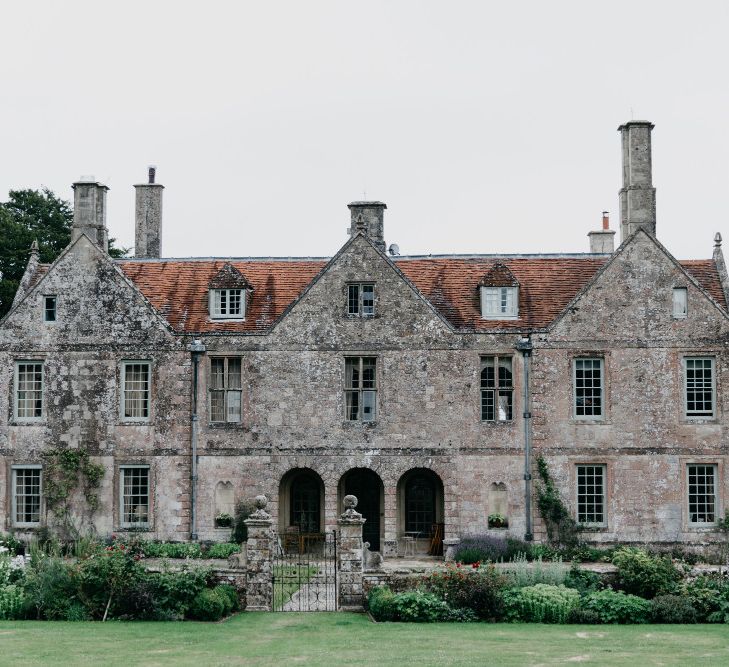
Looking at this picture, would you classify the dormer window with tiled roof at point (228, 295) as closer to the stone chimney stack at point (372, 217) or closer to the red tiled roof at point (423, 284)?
the red tiled roof at point (423, 284)

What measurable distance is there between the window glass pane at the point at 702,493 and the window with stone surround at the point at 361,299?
1120cm

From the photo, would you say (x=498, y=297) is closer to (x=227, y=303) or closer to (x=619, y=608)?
(x=227, y=303)

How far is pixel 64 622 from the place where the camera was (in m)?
25.1

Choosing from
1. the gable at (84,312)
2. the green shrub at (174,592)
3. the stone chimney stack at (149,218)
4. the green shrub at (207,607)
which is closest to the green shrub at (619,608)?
the green shrub at (207,607)

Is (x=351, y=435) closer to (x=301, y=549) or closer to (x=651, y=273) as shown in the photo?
(x=301, y=549)

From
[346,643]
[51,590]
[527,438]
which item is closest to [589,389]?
[527,438]

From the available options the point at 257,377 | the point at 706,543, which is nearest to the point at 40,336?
the point at 257,377

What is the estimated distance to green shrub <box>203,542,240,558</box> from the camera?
117 ft

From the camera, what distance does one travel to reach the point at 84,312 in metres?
38.9

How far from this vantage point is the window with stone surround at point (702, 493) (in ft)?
123

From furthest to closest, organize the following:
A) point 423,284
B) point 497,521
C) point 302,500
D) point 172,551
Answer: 1. point 423,284
2. point 302,500
3. point 497,521
4. point 172,551

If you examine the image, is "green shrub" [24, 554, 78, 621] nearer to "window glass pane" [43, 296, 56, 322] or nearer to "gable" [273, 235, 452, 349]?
"gable" [273, 235, 452, 349]

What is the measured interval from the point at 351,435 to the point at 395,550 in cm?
382

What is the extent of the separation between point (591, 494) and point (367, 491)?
7.16m
